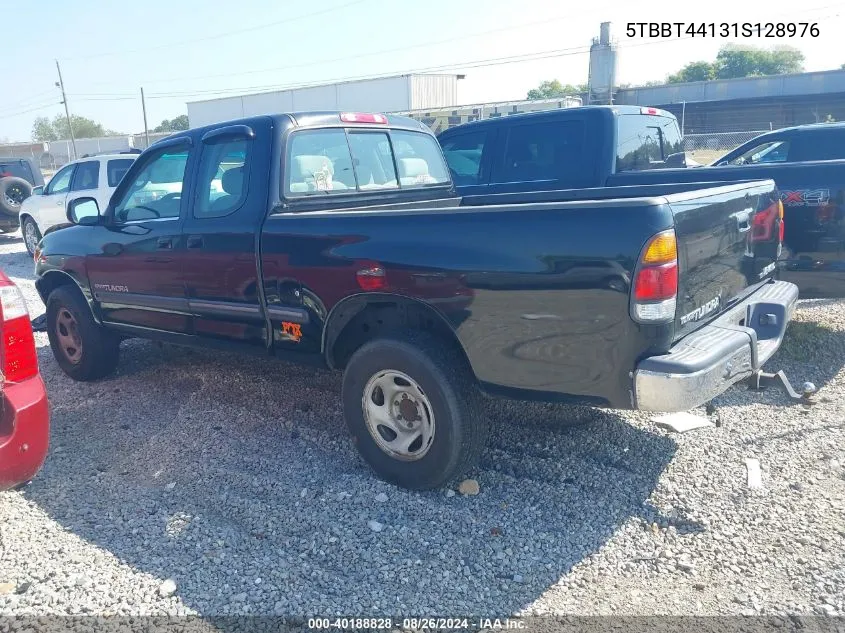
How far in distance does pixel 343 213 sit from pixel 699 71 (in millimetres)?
61168

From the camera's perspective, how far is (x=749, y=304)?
368 centimetres

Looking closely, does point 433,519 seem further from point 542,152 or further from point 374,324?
point 542,152

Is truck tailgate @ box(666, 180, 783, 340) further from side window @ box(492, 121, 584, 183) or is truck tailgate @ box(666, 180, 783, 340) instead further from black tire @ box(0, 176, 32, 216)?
black tire @ box(0, 176, 32, 216)

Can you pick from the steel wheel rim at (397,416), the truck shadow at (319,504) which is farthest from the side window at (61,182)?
the steel wheel rim at (397,416)

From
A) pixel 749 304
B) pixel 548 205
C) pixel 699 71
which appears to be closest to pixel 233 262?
pixel 548 205

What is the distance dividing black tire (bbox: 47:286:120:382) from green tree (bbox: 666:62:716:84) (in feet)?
192

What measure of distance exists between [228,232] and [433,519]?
2013mm

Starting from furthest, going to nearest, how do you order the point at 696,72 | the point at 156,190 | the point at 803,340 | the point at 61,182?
the point at 696,72 < the point at 61,182 < the point at 803,340 < the point at 156,190

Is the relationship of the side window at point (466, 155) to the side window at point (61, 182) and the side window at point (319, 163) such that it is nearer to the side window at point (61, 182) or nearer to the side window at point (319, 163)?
the side window at point (319, 163)

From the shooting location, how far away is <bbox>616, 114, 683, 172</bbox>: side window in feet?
21.2

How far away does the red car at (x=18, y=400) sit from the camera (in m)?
3.11

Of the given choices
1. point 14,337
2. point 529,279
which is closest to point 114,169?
point 14,337

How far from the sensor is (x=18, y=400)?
3158 mm

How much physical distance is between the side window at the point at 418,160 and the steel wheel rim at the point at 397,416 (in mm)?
1773
